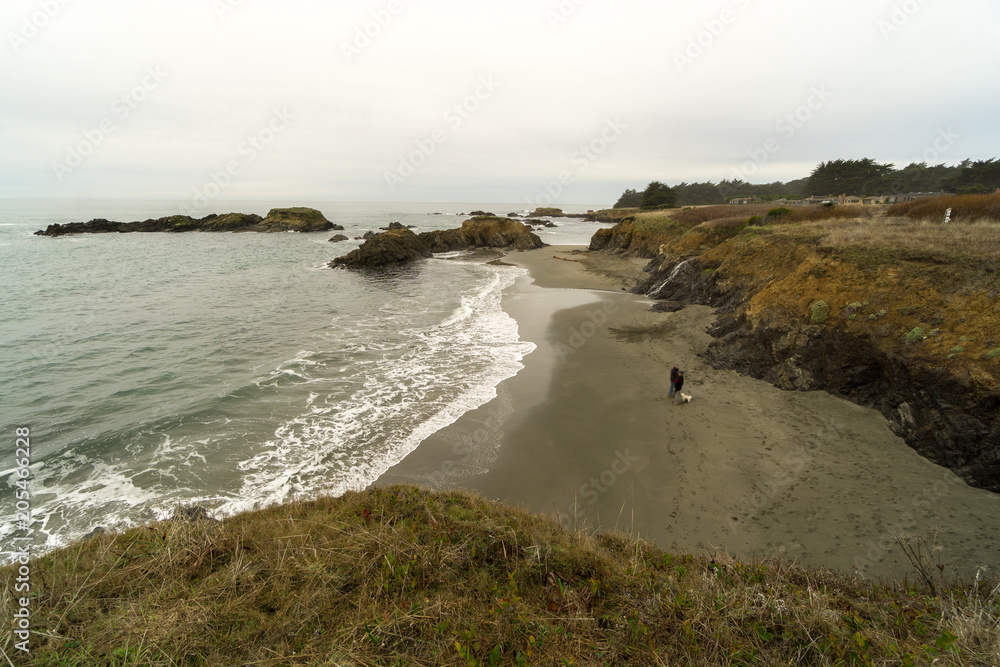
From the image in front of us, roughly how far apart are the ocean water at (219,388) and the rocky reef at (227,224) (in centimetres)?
5672

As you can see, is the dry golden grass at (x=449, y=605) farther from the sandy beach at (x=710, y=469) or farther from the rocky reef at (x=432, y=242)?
the rocky reef at (x=432, y=242)

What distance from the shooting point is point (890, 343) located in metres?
10.3

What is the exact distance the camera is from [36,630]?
10.8ft

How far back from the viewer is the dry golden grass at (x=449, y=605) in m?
3.22

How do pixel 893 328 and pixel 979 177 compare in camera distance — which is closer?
pixel 893 328

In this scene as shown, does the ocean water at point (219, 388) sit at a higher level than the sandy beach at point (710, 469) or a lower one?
higher

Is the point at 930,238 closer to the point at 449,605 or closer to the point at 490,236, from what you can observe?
the point at 449,605

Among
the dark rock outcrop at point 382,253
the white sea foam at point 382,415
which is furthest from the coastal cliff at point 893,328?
the dark rock outcrop at point 382,253

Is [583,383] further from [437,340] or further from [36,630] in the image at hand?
[36,630]

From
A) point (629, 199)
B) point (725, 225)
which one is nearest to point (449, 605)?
point (725, 225)

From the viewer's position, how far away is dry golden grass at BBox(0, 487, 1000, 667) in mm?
3217

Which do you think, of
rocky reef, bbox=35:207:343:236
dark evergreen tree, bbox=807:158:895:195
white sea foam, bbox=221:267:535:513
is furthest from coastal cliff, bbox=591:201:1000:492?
rocky reef, bbox=35:207:343:236

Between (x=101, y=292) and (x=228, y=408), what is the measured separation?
23873mm

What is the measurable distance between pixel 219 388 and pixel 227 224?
279ft
